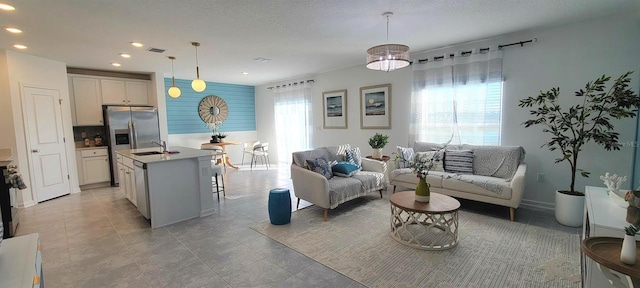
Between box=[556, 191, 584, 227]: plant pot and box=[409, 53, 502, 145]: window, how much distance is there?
115 cm

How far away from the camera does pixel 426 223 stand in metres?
2.86

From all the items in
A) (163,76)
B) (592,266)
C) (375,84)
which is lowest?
(592,266)

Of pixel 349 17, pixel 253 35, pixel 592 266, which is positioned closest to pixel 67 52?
pixel 253 35

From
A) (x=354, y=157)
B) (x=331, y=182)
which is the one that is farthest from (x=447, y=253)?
(x=354, y=157)

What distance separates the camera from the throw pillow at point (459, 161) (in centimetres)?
393

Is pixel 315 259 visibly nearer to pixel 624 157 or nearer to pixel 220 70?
pixel 624 157

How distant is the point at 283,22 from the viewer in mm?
3203

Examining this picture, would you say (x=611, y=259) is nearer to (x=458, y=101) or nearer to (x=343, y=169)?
(x=343, y=169)

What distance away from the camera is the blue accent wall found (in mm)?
6922

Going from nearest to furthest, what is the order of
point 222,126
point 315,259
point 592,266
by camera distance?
point 592,266 → point 315,259 → point 222,126

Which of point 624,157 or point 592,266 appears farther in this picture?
point 624,157

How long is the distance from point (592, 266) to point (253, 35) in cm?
384

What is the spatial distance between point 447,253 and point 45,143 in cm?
612

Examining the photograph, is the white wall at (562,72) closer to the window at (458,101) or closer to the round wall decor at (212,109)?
the window at (458,101)
